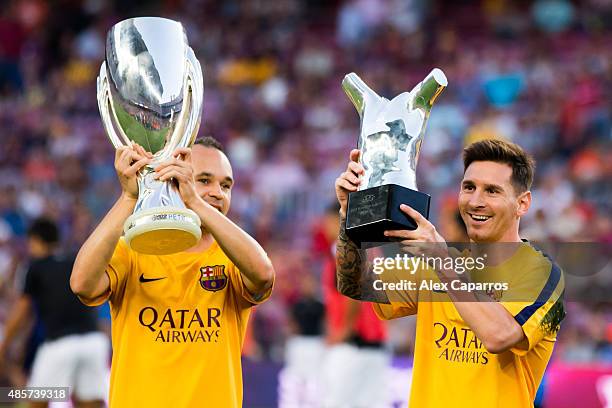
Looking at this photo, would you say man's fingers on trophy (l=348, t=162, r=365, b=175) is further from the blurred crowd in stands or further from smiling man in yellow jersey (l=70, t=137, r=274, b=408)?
the blurred crowd in stands

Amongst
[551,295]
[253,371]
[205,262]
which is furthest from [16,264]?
[551,295]

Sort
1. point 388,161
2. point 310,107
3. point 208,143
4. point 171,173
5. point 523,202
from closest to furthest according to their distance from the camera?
point 171,173, point 388,161, point 523,202, point 208,143, point 310,107

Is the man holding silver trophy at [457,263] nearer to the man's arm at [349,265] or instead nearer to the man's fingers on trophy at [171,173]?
the man's arm at [349,265]

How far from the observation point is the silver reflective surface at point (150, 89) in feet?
13.0

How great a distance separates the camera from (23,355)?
891cm

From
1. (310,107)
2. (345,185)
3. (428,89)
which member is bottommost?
(345,185)

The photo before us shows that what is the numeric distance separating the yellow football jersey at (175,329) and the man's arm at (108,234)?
0.54 feet

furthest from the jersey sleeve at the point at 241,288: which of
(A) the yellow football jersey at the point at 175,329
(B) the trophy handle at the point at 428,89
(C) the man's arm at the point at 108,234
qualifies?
(B) the trophy handle at the point at 428,89

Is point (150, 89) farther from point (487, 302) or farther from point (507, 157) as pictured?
point (487, 302)

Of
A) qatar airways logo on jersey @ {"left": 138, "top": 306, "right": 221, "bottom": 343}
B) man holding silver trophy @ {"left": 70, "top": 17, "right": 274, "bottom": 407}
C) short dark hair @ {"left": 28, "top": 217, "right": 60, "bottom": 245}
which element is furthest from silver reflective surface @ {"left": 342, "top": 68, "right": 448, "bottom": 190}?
short dark hair @ {"left": 28, "top": 217, "right": 60, "bottom": 245}

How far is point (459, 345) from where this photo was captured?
12.6 feet

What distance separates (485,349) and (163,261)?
122cm

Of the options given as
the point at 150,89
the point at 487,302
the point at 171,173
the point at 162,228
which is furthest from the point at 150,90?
the point at 487,302

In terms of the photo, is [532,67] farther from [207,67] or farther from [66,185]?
[66,185]
